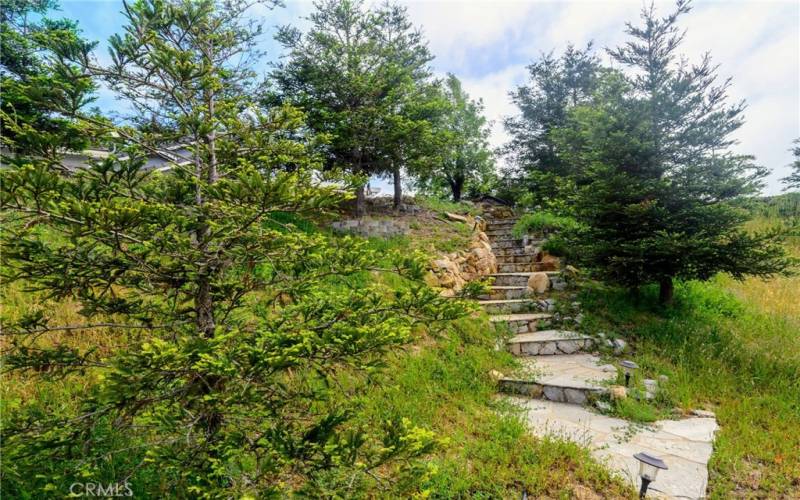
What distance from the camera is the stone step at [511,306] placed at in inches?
298

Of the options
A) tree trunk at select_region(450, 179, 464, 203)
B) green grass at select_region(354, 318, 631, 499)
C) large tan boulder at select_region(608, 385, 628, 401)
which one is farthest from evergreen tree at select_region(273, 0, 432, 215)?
tree trunk at select_region(450, 179, 464, 203)

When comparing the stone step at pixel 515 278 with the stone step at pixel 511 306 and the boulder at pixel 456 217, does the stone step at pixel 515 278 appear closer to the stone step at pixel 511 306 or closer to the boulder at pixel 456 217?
the stone step at pixel 511 306

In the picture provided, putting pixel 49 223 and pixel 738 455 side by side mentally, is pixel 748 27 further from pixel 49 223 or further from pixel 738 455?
pixel 49 223

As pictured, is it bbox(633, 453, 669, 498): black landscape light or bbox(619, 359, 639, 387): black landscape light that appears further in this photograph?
bbox(619, 359, 639, 387): black landscape light

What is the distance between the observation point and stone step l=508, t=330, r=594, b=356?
634 centimetres

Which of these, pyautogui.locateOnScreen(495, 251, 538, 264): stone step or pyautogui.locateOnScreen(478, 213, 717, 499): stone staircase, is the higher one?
pyautogui.locateOnScreen(495, 251, 538, 264): stone step

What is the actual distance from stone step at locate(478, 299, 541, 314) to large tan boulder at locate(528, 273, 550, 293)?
0.55 meters

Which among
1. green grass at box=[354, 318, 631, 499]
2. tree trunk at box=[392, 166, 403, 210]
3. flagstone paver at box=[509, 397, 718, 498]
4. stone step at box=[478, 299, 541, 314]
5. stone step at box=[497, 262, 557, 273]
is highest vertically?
tree trunk at box=[392, 166, 403, 210]

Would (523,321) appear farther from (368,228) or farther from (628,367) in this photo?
(368,228)

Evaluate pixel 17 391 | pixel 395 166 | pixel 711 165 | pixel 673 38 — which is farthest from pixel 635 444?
pixel 395 166

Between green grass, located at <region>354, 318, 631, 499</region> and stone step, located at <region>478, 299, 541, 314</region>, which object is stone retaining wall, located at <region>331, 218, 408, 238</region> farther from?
green grass, located at <region>354, 318, 631, 499</region>

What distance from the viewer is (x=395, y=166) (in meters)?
9.80
